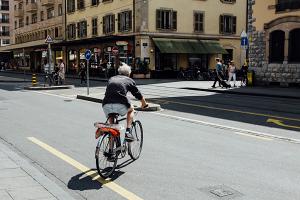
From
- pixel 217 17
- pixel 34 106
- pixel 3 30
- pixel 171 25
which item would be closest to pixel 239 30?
pixel 217 17

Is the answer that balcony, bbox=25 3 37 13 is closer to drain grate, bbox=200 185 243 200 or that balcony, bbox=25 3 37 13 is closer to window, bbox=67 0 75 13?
window, bbox=67 0 75 13

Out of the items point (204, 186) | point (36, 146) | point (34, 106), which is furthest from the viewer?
point (34, 106)

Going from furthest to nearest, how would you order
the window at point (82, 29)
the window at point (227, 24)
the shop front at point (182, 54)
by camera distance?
the window at point (82, 29) < the window at point (227, 24) < the shop front at point (182, 54)

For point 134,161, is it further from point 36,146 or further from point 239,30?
point 239,30

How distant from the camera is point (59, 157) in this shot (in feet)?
25.5

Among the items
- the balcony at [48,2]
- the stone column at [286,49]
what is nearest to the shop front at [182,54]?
the stone column at [286,49]

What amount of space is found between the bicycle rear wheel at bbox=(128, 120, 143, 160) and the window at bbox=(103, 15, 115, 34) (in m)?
37.3

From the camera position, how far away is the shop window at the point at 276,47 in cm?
2671

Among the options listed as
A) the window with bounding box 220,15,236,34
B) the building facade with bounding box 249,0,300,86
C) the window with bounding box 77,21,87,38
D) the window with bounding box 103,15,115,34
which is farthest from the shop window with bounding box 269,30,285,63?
the window with bounding box 77,21,87,38

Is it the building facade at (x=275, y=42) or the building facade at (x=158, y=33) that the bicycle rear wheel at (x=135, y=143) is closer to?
the building facade at (x=275, y=42)

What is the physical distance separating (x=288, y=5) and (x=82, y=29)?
29676 millimetres

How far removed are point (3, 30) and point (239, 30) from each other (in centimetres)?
6703

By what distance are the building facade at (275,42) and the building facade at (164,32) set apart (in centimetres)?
1264

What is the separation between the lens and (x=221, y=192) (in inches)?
224
